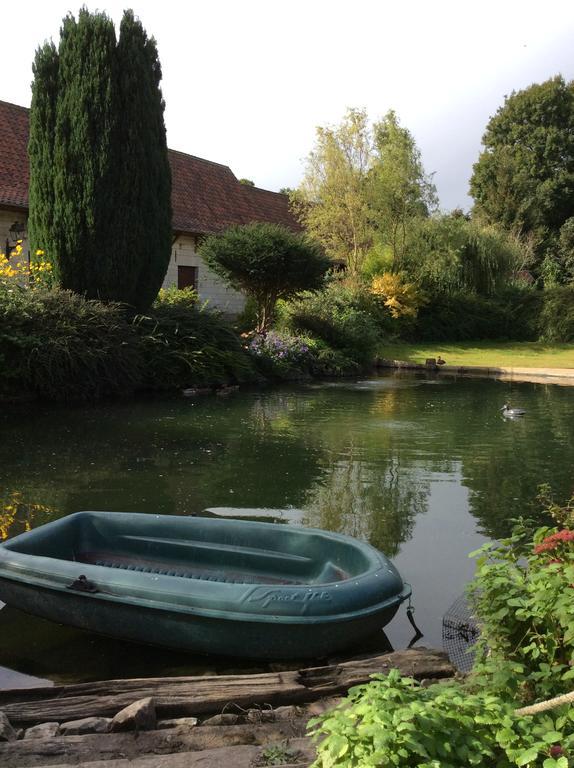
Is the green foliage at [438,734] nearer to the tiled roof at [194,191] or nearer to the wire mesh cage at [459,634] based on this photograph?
the wire mesh cage at [459,634]

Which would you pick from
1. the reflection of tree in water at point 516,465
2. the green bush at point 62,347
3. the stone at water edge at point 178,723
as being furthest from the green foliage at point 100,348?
the stone at water edge at point 178,723

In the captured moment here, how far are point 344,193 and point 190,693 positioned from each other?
30316 mm

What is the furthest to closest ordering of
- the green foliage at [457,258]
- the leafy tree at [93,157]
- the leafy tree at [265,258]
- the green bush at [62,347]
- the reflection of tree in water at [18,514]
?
the green foliage at [457,258] → the leafy tree at [265,258] → the leafy tree at [93,157] → the green bush at [62,347] → the reflection of tree in water at [18,514]

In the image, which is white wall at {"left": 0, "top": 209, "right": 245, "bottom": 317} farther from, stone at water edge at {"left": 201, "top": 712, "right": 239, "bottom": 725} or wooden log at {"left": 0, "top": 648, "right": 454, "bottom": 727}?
stone at water edge at {"left": 201, "top": 712, "right": 239, "bottom": 725}

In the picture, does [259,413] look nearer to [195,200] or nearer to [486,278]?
[195,200]

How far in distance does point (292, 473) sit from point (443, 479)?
71.9 inches

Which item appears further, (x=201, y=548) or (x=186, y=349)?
(x=186, y=349)

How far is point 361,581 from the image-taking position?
4.04 m

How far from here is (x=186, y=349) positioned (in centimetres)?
1741

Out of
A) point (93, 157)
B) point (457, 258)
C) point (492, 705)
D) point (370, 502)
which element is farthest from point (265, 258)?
point (492, 705)

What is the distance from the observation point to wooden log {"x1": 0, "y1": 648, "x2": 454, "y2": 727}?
3.21m

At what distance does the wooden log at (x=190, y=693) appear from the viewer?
3.21 metres

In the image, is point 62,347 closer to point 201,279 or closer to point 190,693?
point 190,693

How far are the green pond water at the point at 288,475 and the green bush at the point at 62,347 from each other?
0.88m
